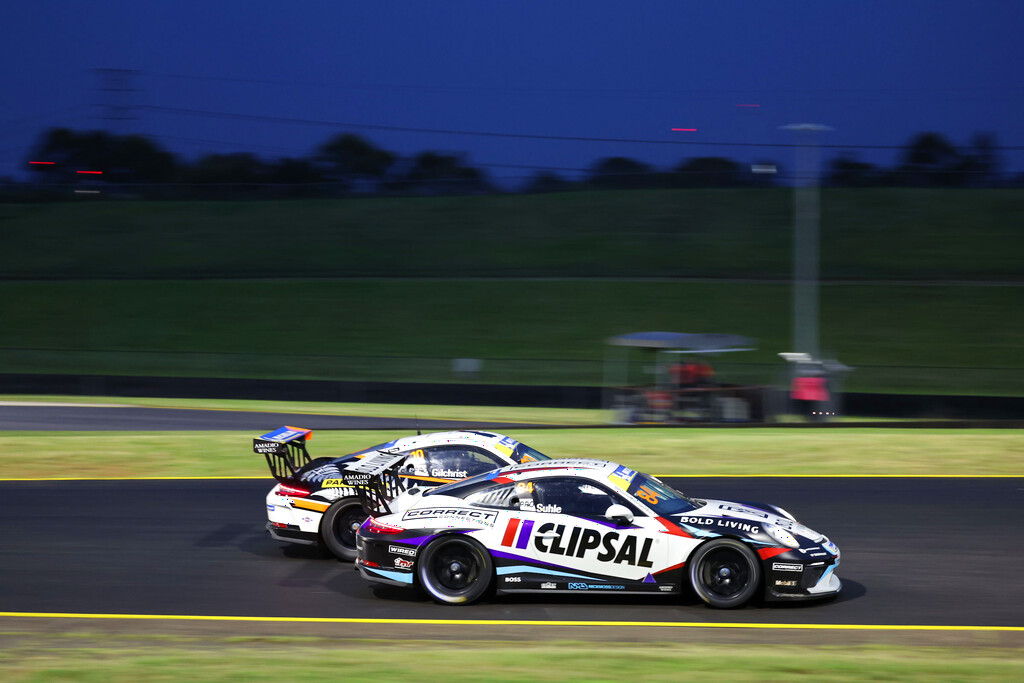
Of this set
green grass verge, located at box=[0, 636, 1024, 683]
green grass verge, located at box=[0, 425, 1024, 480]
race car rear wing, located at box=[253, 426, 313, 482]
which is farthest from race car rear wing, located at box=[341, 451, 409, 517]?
green grass verge, located at box=[0, 425, 1024, 480]

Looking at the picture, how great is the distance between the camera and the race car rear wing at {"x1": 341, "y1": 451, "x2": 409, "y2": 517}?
341 inches

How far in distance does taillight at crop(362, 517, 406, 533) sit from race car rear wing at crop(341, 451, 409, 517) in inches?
8.4

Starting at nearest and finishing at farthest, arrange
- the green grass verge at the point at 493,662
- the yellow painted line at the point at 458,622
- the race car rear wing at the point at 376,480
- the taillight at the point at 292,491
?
the green grass verge at the point at 493,662
the yellow painted line at the point at 458,622
the race car rear wing at the point at 376,480
the taillight at the point at 292,491

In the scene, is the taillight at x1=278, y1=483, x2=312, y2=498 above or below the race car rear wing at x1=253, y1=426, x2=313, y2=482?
below

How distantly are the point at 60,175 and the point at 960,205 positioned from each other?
49189mm

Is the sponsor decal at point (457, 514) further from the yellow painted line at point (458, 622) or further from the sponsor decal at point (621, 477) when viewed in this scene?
the sponsor decal at point (621, 477)

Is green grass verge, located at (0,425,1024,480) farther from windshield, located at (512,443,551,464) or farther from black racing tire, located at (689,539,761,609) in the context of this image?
black racing tire, located at (689,539,761,609)

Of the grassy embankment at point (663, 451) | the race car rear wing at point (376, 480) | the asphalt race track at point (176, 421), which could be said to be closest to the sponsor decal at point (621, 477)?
the race car rear wing at point (376, 480)

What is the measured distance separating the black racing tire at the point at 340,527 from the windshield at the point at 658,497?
2873 mm

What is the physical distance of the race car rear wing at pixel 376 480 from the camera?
28.4ft

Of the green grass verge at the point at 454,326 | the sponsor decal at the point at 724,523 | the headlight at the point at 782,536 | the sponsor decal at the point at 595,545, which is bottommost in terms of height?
the sponsor decal at the point at 595,545

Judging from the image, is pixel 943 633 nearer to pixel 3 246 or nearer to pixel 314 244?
pixel 314 244

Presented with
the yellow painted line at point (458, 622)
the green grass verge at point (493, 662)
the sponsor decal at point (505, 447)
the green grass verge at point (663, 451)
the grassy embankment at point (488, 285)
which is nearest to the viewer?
the green grass verge at point (493, 662)

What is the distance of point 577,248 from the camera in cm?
4122
